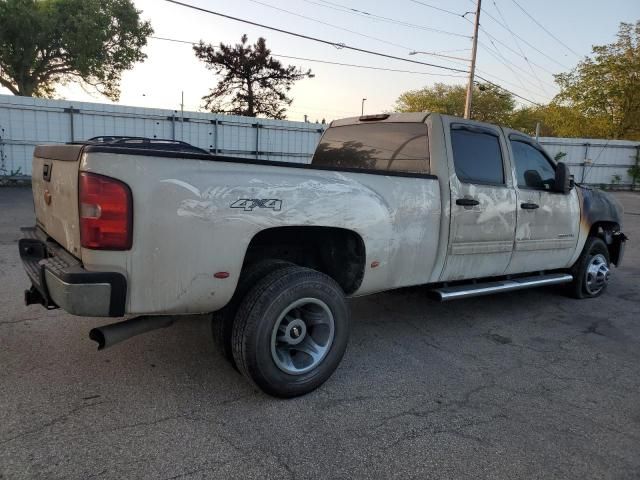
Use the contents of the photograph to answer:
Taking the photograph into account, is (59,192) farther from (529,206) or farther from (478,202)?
(529,206)

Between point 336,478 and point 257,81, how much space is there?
1330 inches

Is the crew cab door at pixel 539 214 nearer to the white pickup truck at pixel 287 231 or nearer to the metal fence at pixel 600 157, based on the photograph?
the white pickup truck at pixel 287 231

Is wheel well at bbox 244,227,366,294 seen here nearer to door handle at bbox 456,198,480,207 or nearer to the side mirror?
door handle at bbox 456,198,480,207

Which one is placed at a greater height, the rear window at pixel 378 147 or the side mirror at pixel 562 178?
the rear window at pixel 378 147

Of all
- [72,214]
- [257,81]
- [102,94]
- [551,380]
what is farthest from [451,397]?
[102,94]

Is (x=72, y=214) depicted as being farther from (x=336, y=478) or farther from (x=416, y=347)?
(x=416, y=347)

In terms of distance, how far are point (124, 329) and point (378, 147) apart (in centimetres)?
275

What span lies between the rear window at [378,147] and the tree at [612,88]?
35646 millimetres

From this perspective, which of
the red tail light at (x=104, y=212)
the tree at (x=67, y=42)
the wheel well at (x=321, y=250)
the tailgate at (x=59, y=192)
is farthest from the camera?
the tree at (x=67, y=42)

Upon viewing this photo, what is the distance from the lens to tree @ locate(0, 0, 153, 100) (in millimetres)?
27812

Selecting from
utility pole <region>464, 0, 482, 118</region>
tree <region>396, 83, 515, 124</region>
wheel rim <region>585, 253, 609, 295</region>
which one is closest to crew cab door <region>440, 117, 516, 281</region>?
wheel rim <region>585, 253, 609, 295</region>

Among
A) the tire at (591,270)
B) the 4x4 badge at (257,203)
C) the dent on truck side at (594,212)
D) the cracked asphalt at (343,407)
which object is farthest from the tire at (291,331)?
the tire at (591,270)

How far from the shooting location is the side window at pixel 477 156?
13.8 ft

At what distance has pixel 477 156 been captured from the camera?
14.4ft
